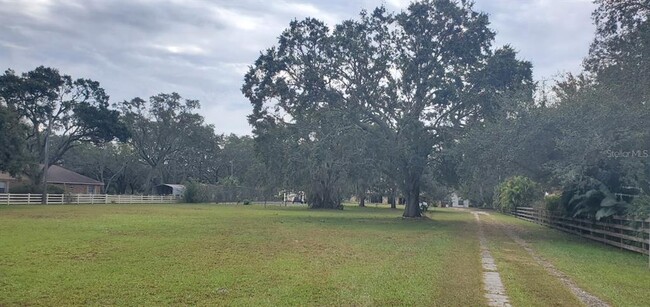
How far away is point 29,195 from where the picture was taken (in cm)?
4669

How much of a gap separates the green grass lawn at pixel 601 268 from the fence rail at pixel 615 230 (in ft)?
0.96

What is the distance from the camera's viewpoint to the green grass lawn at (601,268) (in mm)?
8836

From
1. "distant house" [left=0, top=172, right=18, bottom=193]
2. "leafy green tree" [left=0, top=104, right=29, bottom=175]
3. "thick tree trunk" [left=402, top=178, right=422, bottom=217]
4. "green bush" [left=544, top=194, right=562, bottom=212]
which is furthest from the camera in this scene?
"distant house" [left=0, top=172, right=18, bottom=193]

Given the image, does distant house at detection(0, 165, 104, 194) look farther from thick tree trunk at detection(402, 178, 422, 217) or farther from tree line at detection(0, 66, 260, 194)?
thick tree trunk at detection(402, 178, 422, 217)

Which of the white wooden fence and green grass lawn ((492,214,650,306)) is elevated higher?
the white wooden fence

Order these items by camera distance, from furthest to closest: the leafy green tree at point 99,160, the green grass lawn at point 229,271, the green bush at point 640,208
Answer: the leafy green tree at point 99,160 → the green bush at point 640,208 → the green grass lawn at point 229,271

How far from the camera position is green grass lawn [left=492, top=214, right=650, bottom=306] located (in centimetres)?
884

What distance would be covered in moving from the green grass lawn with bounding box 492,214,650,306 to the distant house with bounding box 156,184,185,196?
61174 millimetres

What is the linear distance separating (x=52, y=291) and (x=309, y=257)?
6062 mm

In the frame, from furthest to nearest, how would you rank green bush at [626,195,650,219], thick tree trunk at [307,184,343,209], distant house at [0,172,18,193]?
1. thick tree trunk at [307,184,343,209]
2. distant house at [0,172,18,193]
3. green bush at [626,195,650,219]

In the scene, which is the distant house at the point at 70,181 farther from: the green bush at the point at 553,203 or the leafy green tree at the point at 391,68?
the green bush at the point at 553,203

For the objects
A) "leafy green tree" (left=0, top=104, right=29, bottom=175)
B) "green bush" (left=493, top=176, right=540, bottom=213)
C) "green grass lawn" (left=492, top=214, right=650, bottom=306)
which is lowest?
"green grass lawn" (left=492, top=214, right=650, bottom=306)

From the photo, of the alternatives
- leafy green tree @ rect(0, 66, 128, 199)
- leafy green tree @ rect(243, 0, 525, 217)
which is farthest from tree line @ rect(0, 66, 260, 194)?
leafy green tree @ rect(243, 0, 525, 217)

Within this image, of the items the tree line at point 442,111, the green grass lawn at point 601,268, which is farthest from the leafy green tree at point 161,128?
the green grass lawn at point 601,268
